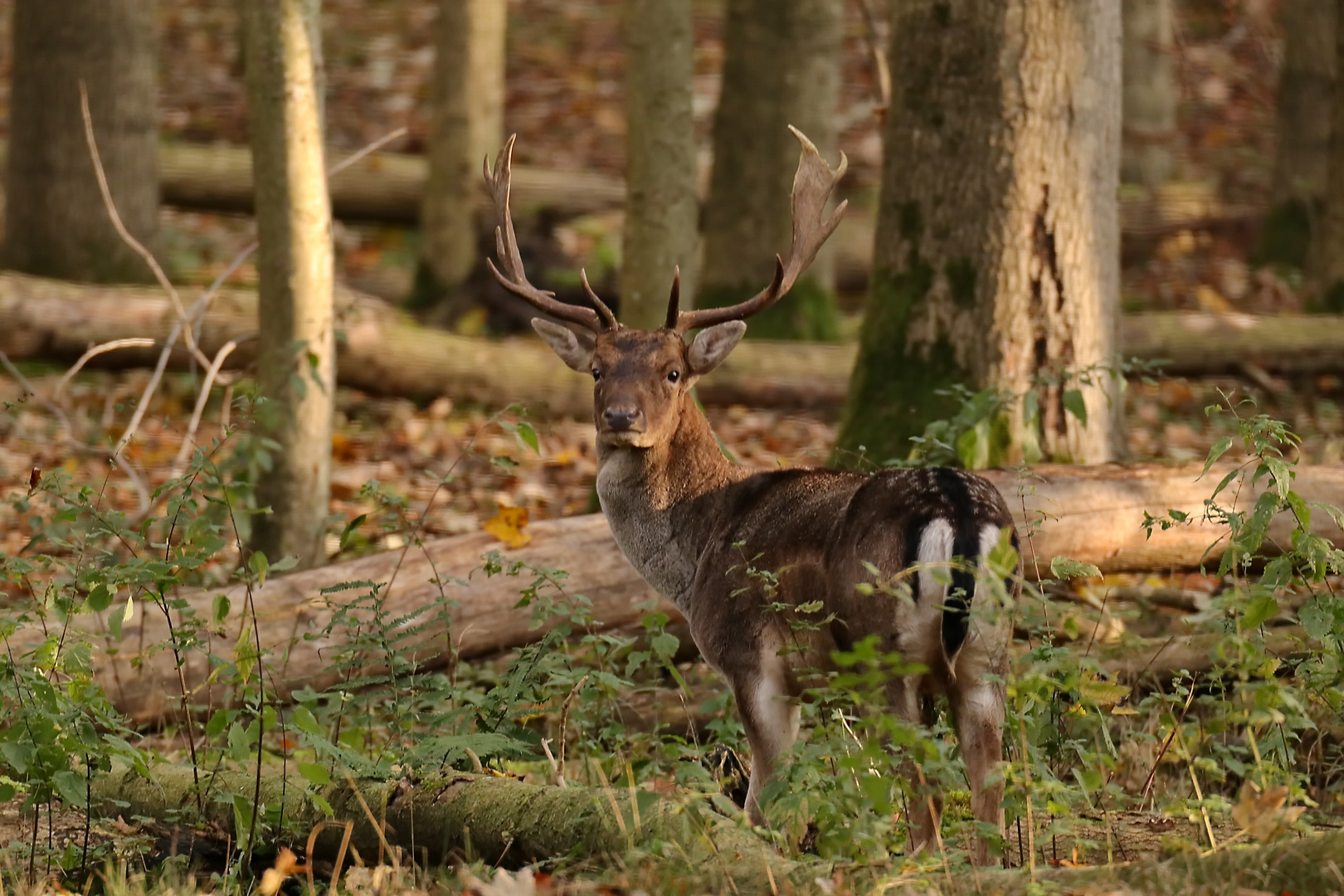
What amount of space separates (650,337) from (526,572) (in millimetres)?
1496

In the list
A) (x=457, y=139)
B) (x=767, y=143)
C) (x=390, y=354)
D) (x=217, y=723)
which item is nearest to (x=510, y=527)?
(x=217, y=723)

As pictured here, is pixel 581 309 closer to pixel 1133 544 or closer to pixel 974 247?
pixel 974 247

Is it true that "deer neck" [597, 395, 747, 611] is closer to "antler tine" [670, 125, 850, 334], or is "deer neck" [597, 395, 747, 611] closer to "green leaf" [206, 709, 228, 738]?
"antler tine" [670, 125, 850, 334]

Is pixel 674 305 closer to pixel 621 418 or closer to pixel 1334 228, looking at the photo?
pixel 621 418

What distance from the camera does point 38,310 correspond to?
10.3m

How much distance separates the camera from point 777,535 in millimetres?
4934

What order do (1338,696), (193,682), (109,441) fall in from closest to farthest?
(1338,696) < (193,682) < (109,441)

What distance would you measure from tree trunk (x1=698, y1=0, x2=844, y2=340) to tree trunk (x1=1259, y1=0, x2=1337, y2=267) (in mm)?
5049

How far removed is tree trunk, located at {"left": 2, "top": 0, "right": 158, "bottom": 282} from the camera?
11.3 m

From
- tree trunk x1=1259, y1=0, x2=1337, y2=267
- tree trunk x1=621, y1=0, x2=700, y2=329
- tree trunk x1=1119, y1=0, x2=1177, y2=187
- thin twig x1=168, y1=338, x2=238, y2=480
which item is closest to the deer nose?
thin twig x1=168, y1=338, x2=238, y2=480

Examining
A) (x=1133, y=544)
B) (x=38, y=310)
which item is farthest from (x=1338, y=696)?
(x=38, y=310)

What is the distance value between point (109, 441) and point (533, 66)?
1151cm

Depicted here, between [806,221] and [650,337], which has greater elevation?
[806,221]

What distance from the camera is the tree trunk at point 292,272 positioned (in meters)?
6.91
